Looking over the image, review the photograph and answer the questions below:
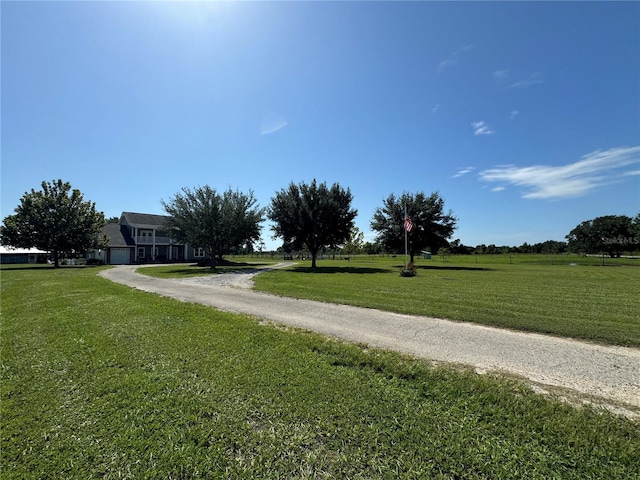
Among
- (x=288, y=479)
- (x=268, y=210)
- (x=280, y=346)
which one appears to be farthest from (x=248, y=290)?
(x=268, y=210)

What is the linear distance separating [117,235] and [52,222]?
40.1 ft

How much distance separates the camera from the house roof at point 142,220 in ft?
134

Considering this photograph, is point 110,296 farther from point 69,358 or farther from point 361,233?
point 361,233

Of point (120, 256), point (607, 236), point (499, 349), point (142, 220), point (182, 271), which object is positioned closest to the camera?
point (499, 349)

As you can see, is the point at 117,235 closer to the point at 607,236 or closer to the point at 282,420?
the point at 282,420

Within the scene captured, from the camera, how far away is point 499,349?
4723 mm

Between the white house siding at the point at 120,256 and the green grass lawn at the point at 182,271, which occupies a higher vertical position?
the white house siding at the point at 120,256

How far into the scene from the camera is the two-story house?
38281 mm

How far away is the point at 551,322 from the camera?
6176 mm

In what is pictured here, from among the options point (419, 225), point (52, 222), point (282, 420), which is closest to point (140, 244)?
point (52, 222)

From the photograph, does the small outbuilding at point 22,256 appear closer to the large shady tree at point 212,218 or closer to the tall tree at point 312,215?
the large shady tree at point 212,218

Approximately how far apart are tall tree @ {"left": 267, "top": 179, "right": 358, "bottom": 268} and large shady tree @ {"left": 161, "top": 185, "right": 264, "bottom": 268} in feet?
9.60

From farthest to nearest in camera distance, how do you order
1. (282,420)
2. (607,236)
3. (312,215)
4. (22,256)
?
1. (607,236)
2. (22,256)
3. (312,215)
4. (282,420)

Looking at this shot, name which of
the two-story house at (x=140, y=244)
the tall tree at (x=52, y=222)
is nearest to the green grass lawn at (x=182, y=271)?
the tall tree at (x=52, y=222)
